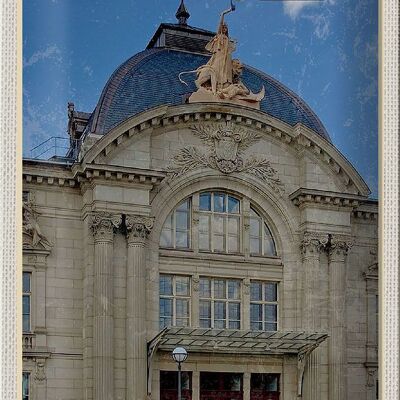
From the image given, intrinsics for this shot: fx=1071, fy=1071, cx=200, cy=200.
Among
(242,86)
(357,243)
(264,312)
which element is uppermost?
(242,86)

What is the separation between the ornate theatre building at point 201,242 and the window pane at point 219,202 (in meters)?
0.03

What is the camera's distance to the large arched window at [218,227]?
259 inches

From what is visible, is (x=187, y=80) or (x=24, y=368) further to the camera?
(x=187, y=80)

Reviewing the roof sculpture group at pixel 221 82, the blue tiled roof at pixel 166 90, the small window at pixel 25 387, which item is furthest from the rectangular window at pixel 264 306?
the small window at pixel 25 387

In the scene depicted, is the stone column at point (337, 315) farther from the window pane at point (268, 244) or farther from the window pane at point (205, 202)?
the window pane at point (205, 202)

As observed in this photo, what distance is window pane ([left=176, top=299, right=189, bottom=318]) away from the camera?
6512mm

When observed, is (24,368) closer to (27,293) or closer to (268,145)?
(27,293)

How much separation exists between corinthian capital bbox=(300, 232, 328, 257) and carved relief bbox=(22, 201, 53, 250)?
5.35ft

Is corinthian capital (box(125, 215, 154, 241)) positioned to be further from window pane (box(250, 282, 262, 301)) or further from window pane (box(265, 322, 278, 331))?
window pane (box(265, 322, 278, 331))

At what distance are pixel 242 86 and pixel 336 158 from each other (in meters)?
0.74

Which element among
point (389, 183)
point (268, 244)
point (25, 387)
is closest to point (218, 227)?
point (268, 244)

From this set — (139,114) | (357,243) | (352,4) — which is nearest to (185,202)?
(139,114)

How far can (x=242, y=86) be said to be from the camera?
666cm

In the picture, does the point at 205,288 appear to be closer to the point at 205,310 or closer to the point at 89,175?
the point at 205,310
